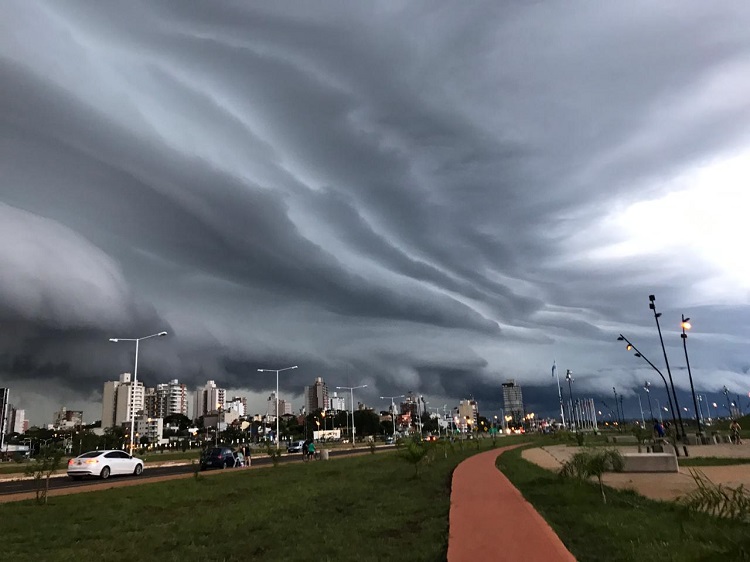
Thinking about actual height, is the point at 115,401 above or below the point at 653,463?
above

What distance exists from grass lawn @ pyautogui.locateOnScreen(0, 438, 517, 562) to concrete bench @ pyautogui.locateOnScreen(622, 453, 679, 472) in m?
8.37

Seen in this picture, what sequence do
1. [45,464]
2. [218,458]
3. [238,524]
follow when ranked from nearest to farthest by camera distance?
[238,524] < [45,464] < [218,458]

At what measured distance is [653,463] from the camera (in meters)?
22.2

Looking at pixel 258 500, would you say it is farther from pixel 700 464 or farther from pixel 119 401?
pixel 119 401

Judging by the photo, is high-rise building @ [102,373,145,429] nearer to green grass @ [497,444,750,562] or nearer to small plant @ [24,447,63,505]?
small plant @ [24,447,63,505]

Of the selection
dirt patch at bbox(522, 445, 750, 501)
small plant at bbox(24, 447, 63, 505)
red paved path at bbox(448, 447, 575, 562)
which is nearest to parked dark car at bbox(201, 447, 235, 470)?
small plant at bbox(24, 447, 63, 505)

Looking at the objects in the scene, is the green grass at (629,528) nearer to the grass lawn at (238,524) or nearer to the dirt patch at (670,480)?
the dirt patch at (670,480)

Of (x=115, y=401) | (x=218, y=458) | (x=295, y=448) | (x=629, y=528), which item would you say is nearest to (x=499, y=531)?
(x=629, y=528)

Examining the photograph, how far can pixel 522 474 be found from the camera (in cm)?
2256

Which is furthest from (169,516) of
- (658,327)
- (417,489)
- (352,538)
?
(658,327)

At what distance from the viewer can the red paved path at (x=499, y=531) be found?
332 inches

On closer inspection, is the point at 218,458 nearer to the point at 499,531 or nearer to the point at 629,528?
the point at 499,531

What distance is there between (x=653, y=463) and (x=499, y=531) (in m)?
15.2

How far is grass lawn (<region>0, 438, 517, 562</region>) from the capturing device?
9758mm
